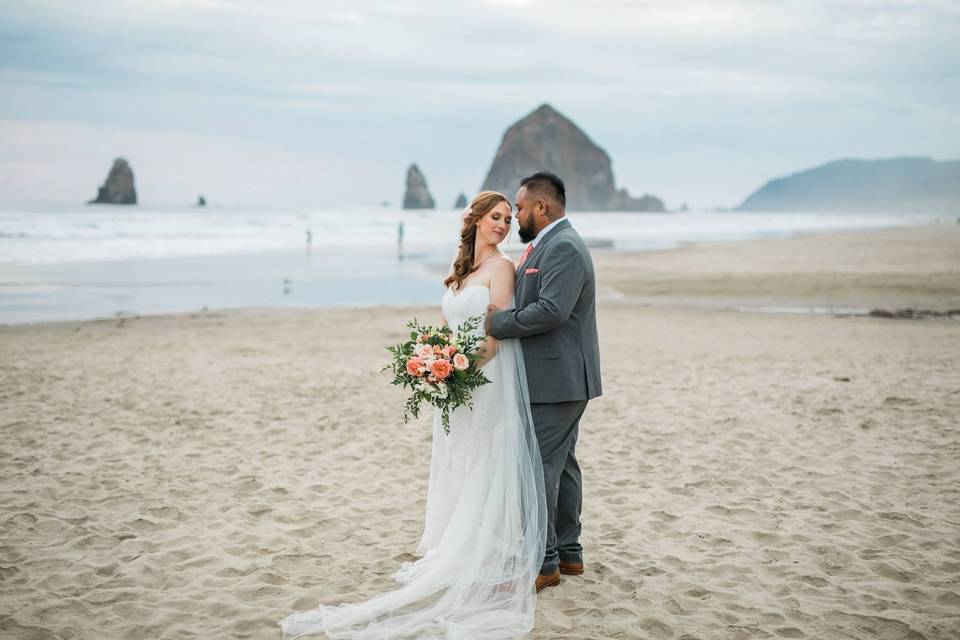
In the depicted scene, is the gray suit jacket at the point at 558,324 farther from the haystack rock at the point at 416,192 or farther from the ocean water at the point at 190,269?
the haystack rock at the point at 416,192

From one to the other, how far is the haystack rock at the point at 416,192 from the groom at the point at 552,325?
493ft

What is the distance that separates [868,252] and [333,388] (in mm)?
30581

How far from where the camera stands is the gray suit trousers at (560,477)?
4.21 m

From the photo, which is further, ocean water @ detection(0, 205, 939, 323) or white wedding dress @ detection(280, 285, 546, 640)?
ocean water @ detection(0, 205, 939, 323)

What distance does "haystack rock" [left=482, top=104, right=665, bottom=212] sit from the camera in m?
192

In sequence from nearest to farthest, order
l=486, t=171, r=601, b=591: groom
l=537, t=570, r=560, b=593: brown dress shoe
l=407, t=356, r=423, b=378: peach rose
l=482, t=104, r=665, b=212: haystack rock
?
l=486, t=171, r=601, b=591: groom
l=407, t=356, r=423, b=378: peach rose
l=537, t=570, r=560, b=593: brown dress shoe
l=482, t=104, r=665, b=212: haystack rock

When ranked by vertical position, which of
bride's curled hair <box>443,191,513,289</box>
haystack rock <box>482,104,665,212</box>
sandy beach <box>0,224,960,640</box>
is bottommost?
sandy beach <box>0,224,960,640</box>

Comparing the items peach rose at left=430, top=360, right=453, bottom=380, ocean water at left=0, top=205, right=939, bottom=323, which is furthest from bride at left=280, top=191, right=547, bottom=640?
ocean water at left=0, top=205, right=939, bottom=323

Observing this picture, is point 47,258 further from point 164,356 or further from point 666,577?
point 666,577

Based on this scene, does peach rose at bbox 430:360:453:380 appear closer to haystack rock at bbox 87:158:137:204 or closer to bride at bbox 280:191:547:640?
bride at bbox 280:191:547:640

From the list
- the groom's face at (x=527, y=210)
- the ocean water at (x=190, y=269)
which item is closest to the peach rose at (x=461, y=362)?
the groom's face at (x=527, y=210)

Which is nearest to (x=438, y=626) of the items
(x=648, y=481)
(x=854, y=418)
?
(x=648, y=481)

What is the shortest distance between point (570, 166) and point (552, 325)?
196m

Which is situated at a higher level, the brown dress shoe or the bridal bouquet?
the bridal bouquet
